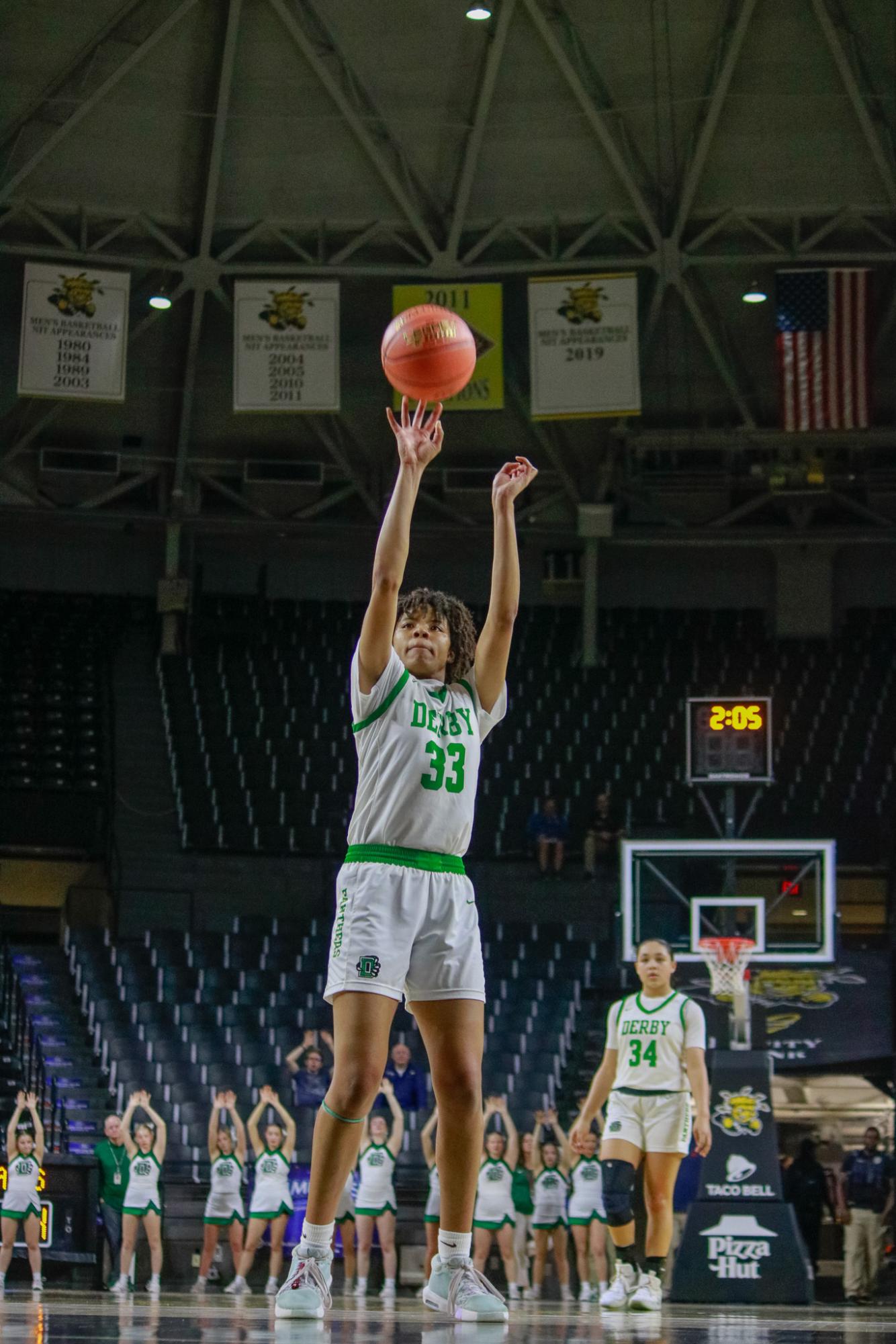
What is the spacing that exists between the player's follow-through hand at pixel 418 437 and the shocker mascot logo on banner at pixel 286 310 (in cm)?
1773

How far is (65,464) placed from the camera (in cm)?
2720

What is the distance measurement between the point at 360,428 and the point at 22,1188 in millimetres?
14643

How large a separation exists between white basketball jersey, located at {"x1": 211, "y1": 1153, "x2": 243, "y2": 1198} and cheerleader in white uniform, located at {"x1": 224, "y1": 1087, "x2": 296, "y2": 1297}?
0.64ft

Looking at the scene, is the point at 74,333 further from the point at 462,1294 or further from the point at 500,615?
the point at 462,1294

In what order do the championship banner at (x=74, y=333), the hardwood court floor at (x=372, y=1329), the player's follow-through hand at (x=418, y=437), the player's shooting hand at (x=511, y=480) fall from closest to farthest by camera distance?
the hardwood court floor at (x=372, y=1329) < the player's follow-through hand at (x=418, y=437) < the player's shooting hand at (x=511, y=480) < the championship banner at (x=74, y=333)

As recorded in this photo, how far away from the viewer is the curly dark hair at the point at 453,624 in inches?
238

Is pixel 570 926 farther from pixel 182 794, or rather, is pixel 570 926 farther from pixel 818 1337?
pixel 818 1337

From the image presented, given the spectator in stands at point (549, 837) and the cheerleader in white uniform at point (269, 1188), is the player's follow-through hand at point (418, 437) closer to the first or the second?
the cheerleader in white uniform at point (269, 1188)

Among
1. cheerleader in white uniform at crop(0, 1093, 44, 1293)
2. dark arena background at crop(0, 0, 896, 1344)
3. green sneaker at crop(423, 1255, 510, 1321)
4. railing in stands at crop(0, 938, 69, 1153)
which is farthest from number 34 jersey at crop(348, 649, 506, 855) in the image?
railing in stands at crop(0, 938, 69, 1153)

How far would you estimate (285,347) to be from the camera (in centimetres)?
2341

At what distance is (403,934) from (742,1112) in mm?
7695

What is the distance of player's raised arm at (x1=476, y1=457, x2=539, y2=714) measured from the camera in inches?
237

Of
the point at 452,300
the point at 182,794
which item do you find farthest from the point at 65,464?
the point at 452,300

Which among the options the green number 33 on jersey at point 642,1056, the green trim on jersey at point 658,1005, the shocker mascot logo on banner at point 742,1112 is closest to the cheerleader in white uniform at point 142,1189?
the shocker mascot logo on banner at point 742,1112
